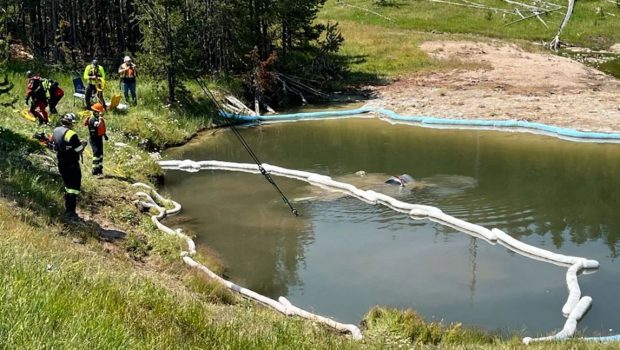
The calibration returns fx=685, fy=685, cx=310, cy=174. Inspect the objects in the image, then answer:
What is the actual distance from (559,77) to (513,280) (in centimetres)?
2390

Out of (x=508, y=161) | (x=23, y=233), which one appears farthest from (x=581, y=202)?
(x=23, y=233)

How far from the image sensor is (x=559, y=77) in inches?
1344

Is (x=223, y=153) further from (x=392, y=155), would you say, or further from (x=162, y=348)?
(x=162, y=348)

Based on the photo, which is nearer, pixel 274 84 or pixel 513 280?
pixel 513 280

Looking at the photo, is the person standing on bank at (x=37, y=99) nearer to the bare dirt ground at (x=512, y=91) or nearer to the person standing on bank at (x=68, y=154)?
the person standing on bank at (x=68, y=154)

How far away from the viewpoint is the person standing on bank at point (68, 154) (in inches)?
484

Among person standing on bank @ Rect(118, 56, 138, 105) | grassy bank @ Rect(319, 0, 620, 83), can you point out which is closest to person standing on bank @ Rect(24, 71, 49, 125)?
person standing on bank @ Rect(118, 56, 138, 105)

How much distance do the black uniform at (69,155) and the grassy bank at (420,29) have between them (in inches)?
975

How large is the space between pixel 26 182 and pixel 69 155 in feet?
5.18

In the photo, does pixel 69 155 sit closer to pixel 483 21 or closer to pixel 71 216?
pixel 71 216

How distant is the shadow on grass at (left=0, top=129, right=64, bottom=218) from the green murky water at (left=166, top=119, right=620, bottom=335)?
10.7 ft

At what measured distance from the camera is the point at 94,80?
70.3 ft

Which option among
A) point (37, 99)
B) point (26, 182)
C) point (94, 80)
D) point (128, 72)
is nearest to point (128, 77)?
point (128, 72)

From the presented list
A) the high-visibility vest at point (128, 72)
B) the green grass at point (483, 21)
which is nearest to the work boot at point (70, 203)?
the high-visibility vest at point (128, 72)
